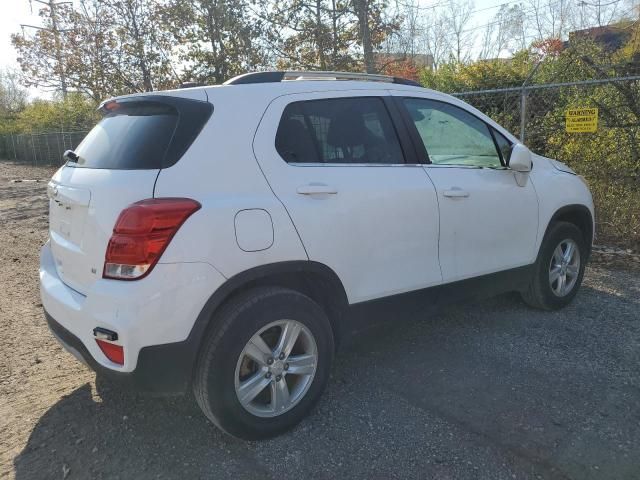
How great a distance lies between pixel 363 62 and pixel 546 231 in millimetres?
8102

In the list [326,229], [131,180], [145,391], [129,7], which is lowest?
[145,391]

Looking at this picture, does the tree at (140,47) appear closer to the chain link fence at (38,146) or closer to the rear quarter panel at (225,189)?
the chain link fence at (38,146)

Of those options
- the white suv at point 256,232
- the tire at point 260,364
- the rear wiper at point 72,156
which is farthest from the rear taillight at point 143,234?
the rear wiper at point 72,156

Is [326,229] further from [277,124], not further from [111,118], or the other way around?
[111,118]

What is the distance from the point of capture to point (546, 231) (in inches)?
171

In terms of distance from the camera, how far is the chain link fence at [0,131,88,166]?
74.5ft

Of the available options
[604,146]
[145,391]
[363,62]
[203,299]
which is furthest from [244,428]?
[363,62]

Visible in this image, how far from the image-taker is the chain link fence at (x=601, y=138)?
635 cm

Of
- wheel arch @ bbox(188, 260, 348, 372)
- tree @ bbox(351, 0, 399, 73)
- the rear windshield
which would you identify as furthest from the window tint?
tree @ bbox(351, 0, 399, 73)

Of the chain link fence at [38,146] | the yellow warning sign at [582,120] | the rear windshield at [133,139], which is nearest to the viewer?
the rear windshield at [133,139]

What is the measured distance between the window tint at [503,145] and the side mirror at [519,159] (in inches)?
5.1

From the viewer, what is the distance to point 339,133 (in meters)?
3.18

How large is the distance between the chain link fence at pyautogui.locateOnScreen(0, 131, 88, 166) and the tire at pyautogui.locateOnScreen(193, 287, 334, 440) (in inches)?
811

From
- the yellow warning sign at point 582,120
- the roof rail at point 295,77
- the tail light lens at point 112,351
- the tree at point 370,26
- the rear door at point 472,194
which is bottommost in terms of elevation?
the tail light lens at point 112,351
